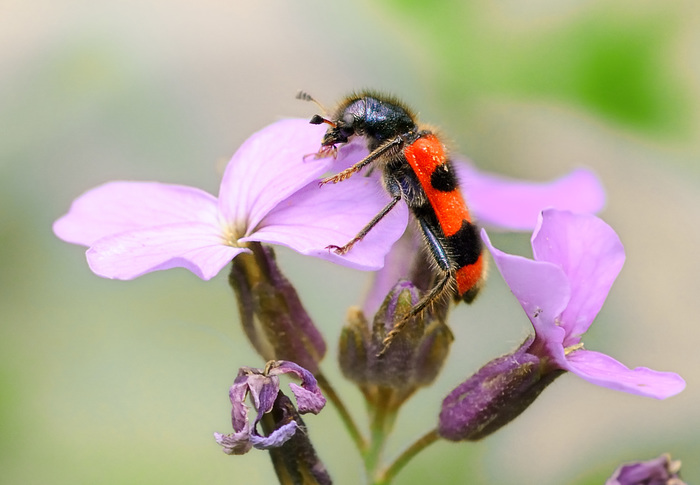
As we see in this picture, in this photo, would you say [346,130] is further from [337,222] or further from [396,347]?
[396,347]

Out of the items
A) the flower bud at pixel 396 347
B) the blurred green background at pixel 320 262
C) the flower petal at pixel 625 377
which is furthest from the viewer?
the blurred green background at pixel 320 262

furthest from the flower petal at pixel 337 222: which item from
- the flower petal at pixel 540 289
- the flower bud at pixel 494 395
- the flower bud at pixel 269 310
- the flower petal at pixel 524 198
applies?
the flower petal at pixel 524 198

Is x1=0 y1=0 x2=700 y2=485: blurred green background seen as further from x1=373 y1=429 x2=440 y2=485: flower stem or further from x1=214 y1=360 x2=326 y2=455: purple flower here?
x1=214 y1=360 x2=326 y2=455: purple flower

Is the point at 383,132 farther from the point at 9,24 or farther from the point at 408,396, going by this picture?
the point at 9,24

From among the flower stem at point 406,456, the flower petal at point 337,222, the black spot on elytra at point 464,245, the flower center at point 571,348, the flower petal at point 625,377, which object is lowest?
the flower stem at point 406,456

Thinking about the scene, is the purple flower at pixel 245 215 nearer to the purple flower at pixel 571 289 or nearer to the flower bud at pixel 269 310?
the flower bud at pixel 269 310
